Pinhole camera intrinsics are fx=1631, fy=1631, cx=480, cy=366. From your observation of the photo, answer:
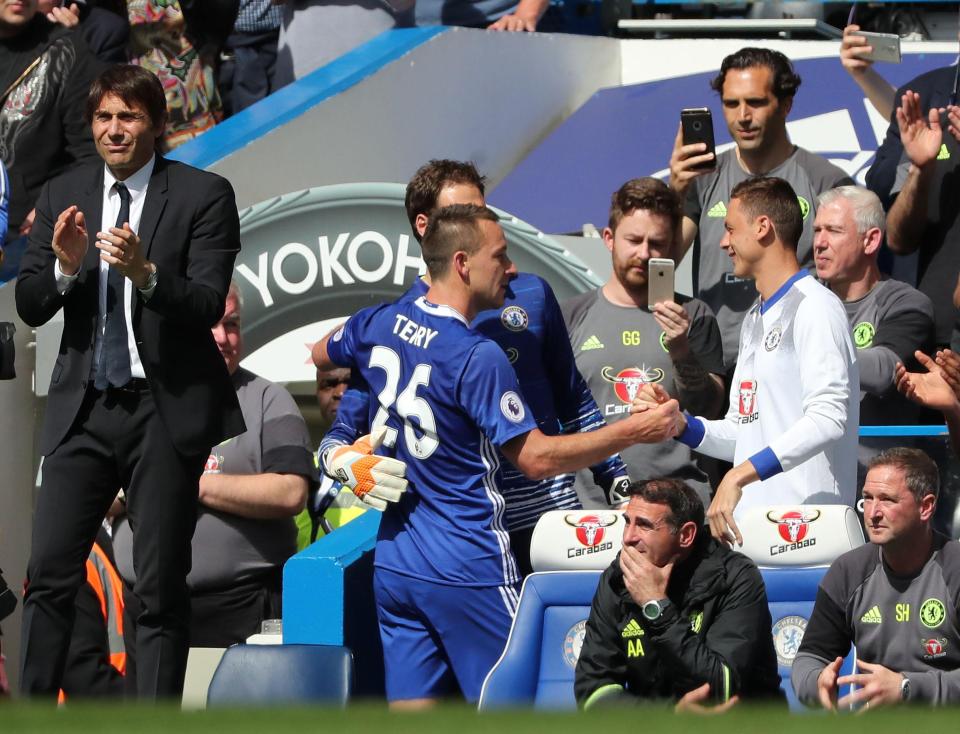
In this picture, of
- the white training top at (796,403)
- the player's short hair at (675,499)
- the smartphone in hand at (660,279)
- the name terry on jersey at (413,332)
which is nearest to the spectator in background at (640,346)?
the smartphone in hand at (660,279)

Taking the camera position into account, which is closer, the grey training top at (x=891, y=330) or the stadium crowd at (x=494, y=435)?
the stadium crowd at (x=494, y=435)

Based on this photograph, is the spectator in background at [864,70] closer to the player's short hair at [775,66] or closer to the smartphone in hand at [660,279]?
the player's short hair at [775,66]

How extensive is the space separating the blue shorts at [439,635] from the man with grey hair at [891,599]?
36.2 inches

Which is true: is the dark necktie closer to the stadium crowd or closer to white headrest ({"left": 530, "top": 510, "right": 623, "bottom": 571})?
the stadium crowd

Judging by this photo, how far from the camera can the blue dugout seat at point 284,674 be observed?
14.2 ft

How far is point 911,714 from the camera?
1708 mm

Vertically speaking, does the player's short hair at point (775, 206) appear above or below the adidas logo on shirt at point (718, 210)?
below

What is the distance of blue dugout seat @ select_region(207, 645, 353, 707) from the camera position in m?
4.33

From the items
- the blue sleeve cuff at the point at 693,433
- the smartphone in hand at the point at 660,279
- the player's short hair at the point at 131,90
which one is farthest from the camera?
the smartphone in hand at the point at 660,279

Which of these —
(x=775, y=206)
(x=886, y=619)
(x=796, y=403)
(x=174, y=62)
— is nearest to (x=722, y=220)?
(x=775, y=206)

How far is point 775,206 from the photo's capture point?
5320 mm

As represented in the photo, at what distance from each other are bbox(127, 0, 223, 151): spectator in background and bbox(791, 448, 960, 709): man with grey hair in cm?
486

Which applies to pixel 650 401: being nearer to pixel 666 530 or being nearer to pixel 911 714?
pixel 666 530

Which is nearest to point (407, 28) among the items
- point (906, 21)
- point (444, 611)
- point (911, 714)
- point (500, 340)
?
point (906, 21)
